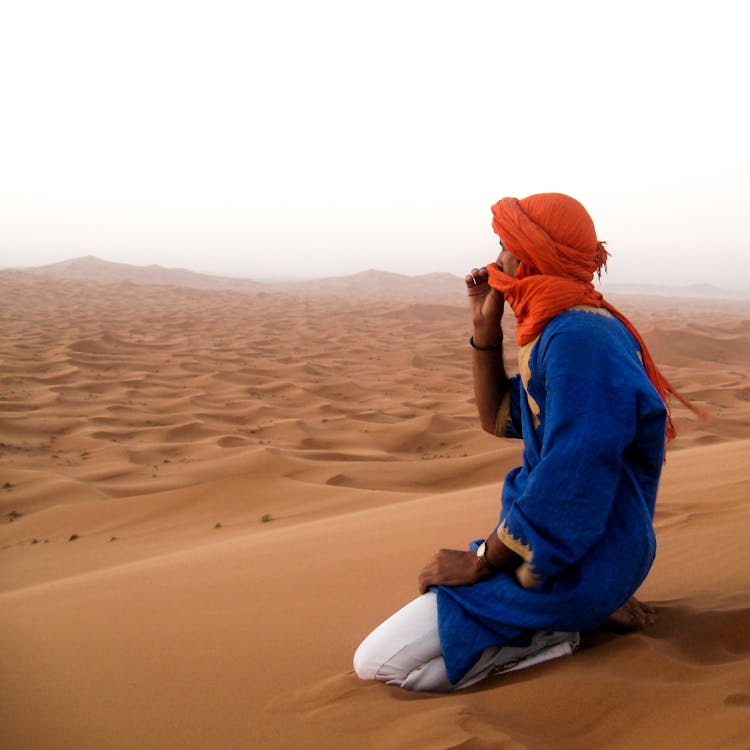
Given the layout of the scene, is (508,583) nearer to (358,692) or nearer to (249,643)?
(358,692)

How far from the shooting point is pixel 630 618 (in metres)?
1.85

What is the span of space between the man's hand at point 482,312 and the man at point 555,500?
154 millimetres

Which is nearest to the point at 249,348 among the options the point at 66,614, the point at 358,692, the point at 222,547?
the point at 222,547

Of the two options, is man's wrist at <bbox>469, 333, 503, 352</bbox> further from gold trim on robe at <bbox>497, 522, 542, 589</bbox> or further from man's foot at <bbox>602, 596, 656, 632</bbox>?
man's foot at <bbox>602, 596, 656, 632</bbox>

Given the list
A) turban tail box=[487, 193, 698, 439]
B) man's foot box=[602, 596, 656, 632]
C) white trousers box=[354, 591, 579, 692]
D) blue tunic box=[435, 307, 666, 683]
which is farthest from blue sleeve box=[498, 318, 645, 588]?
man's foot box=[602, 596, 656, 632]

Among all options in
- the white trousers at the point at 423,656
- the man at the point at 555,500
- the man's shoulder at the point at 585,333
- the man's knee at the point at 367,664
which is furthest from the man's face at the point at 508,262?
the man's knee at the point at 367,664

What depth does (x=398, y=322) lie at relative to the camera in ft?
63.2

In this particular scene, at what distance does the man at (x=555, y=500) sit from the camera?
1.57m

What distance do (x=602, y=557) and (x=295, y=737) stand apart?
2.71 feet

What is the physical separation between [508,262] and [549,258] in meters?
0.16

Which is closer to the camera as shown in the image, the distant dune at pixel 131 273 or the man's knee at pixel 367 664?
the man's knee at pixel 367 664

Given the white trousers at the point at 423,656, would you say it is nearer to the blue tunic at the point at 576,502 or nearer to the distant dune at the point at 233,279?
the blue tunic at the point at 576,502

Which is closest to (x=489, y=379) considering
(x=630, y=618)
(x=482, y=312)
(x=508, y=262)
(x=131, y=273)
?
(x=482, y=312)

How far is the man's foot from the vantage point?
1.83 meters
